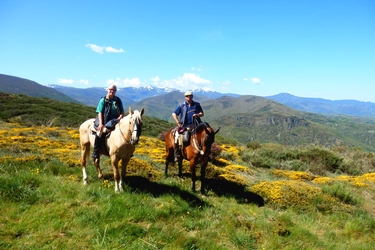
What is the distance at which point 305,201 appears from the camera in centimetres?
805

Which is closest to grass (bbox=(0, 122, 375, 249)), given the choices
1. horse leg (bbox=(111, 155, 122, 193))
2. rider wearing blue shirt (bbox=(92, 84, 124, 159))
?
horse leg (bbox=(111, 155, 122, 193))

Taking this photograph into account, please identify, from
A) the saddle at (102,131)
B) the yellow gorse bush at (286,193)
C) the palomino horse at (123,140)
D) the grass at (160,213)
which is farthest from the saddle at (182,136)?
the yellow gorse bush at (286,193)

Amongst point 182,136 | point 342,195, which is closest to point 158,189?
point 182,136

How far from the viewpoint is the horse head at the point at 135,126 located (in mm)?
5863

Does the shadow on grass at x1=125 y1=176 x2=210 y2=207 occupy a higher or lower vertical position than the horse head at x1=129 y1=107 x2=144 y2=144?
lower

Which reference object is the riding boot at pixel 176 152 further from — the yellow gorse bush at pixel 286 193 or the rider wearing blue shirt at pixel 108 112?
the yellow gorse bush at pixel 286 193

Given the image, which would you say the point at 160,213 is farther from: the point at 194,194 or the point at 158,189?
the point at 194,194

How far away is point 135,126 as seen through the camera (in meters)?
5.93

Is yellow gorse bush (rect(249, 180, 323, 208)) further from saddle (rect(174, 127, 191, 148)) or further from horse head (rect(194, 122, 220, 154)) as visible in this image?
saddle (rect(174, 127, 191, 148))

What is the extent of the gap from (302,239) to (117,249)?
4204 millimetres

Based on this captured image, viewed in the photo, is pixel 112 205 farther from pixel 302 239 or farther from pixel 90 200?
pixel 302 239

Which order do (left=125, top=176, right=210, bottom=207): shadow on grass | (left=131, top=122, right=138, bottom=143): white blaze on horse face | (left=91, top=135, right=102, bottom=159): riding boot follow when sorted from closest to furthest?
(left=131, top=122, right=138, bottom=143): white blaze on horse face → (left=125, top=176, right=210, bottom=207): shadow on grass → (left=91, top=135, right=102, bottom=159): riding boot

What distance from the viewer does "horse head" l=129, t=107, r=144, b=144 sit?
19.2 ft

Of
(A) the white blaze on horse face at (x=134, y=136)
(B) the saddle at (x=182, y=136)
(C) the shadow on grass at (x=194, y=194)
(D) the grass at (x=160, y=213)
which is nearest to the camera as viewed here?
(D) the grass at (x=160, y=213)
